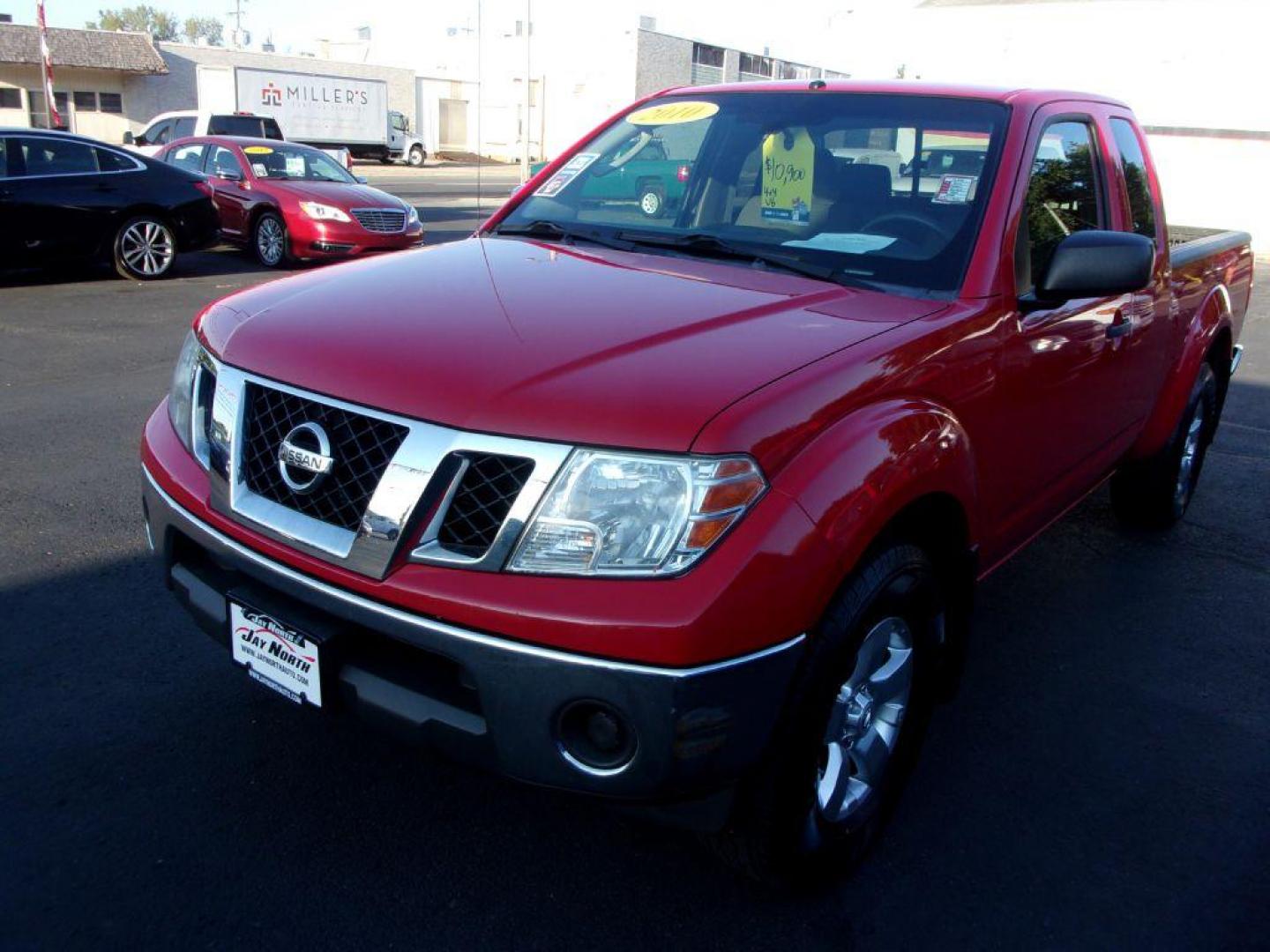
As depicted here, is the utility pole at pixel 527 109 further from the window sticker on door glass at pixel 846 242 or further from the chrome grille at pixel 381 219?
the window sticker on door glass at pixel 846 242

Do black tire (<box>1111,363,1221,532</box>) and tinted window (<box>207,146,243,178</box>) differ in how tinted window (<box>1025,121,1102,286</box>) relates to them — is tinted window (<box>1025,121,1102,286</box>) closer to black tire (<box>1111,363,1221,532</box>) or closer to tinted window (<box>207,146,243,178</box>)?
black tire (<box>1111,363,1221,532</box>)

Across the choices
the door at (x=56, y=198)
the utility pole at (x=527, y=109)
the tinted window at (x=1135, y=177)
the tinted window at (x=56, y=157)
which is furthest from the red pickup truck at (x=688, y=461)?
the utility pole at (x=527, y=109)

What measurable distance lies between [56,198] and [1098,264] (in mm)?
10436

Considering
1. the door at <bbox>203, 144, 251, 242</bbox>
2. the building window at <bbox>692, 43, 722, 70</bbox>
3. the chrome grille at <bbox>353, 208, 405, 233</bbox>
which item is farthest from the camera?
the building window at <bbox>692, 43, 722, 70</bbox>

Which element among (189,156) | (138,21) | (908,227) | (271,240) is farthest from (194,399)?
(138,21)

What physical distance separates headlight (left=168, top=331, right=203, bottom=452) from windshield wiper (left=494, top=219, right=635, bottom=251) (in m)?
1.19

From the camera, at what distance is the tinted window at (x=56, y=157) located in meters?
10.5

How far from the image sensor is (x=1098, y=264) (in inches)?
115

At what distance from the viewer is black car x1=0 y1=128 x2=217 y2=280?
10344mm

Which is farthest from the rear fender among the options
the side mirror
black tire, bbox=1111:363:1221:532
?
the side mirror

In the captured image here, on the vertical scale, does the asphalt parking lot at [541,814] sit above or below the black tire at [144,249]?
above

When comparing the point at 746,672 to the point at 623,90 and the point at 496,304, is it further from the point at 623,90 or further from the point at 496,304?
the point at 623,90

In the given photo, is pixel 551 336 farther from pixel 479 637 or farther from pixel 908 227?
pixel 908 227

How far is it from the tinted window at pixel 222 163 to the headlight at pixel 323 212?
1.34 metres
